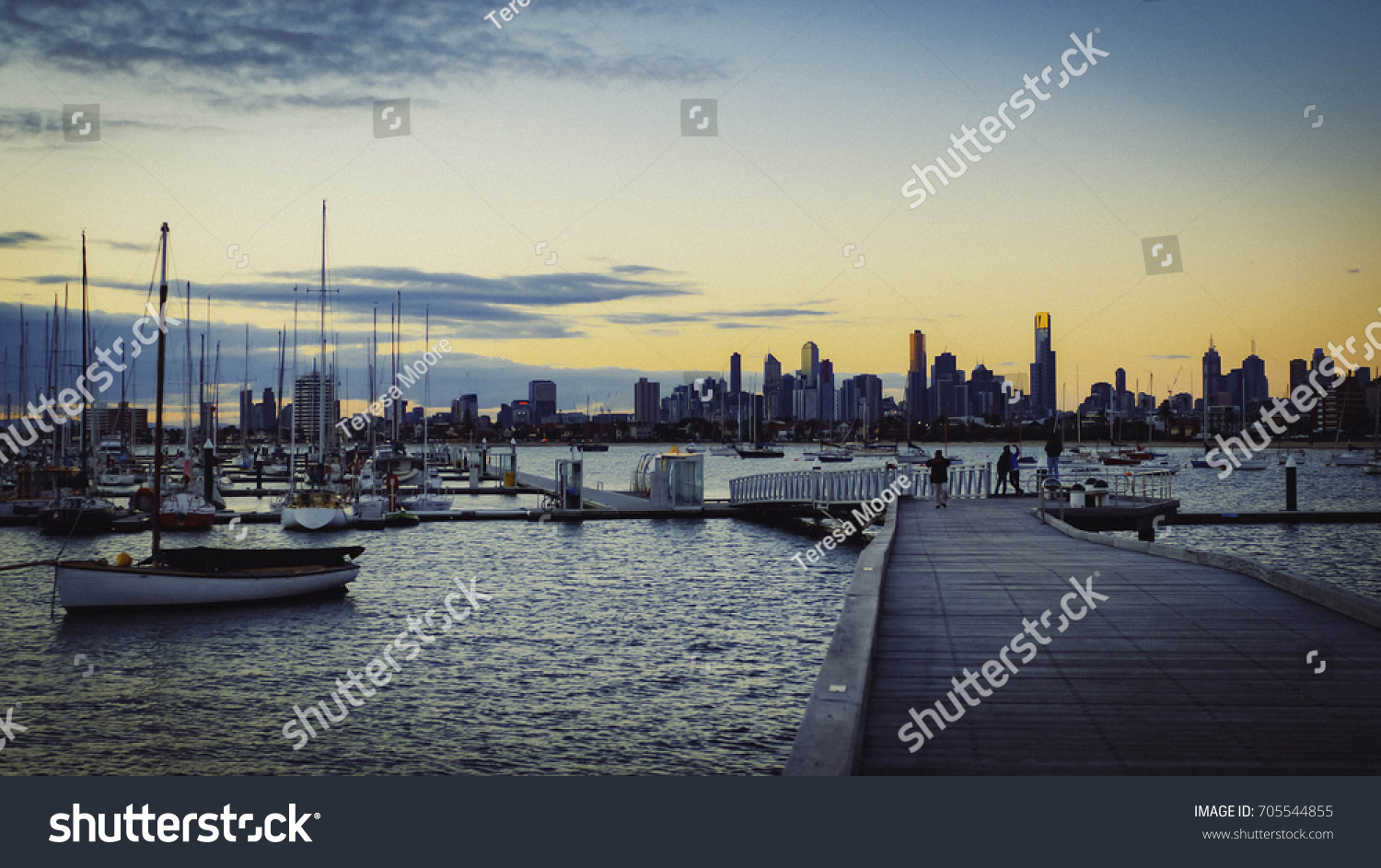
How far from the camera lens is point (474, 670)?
70.9 ft

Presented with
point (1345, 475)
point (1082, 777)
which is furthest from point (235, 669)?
point (1345, 475)

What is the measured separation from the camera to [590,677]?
→ 20.7m

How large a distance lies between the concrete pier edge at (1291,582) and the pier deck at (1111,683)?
117mm

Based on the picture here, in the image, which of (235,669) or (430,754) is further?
(235,669)

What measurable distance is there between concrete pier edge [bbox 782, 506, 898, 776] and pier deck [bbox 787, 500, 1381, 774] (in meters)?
0.02

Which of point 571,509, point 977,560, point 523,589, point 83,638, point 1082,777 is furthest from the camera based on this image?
point 571,509

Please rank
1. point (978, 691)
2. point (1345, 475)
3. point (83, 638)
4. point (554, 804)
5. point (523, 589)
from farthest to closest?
point (1345, 475) < point (523, 589) < point (83, 638) < point (978, 691) < point (554, 804)

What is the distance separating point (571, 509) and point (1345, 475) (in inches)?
5373

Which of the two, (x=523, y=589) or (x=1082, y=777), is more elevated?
(x=1082, y=777)

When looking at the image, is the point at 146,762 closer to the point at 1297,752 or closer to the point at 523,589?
the point at 1297,752

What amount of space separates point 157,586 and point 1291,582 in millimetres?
28021

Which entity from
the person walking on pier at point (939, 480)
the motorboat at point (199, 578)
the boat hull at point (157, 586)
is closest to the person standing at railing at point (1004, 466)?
the person walking on pier at point (939, 480)

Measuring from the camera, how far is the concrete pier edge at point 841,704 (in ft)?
22.2

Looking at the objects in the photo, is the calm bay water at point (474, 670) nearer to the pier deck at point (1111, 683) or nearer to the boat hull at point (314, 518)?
the pier deck at point (1111, 683)
